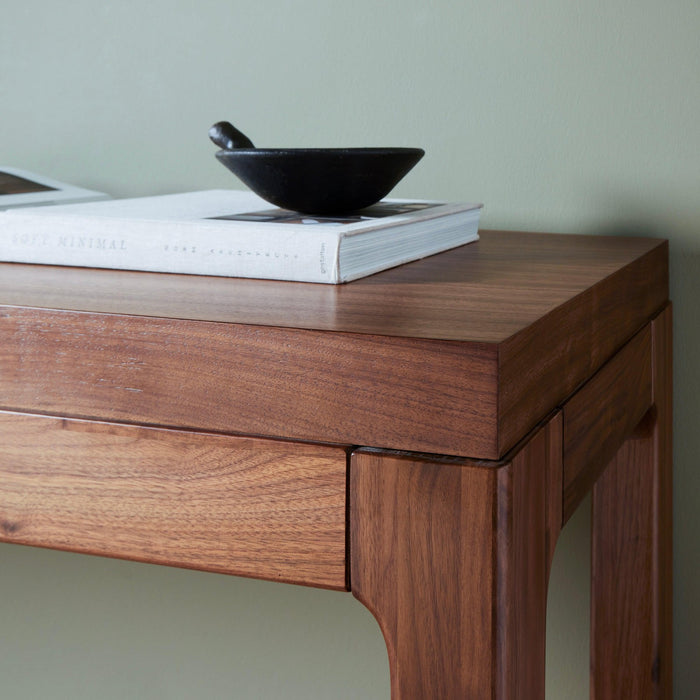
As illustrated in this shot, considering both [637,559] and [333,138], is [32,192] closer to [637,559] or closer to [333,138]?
[333,138]

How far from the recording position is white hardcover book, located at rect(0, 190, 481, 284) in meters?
0.56

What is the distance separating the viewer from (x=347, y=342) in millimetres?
414

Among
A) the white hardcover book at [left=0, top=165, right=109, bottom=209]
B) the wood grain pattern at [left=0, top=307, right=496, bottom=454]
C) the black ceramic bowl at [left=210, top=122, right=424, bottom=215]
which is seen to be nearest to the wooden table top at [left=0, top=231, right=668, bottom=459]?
the wood grain pattern at [left=0, top=307, right=496, bottom=454]

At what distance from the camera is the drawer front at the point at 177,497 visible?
44 centimetres

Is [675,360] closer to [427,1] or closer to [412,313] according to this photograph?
[427,1]

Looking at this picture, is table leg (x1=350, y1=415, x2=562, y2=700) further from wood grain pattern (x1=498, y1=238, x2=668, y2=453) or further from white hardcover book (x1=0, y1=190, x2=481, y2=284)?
white hardcover book (x1=0, y1=190, x2=481, y2=284)

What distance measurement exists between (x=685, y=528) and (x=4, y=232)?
635 millimetres

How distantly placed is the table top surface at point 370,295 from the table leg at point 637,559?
21cm

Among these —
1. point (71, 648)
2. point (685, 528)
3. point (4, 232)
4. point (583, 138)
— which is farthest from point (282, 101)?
point (71, 648)

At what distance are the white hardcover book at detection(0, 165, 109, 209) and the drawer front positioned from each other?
0.36 metres

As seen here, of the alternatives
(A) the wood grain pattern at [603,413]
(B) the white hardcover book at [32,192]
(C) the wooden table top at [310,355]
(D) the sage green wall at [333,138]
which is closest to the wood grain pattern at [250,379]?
(C) the wooden table top at [310,355]

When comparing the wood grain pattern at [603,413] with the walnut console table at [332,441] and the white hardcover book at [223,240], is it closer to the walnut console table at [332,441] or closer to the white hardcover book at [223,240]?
the walnut console table at [332,441]

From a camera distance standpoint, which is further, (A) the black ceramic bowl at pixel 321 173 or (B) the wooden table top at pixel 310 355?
(A) the black ceramic bowl at pixel 321 173

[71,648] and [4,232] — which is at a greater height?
[4,232]
